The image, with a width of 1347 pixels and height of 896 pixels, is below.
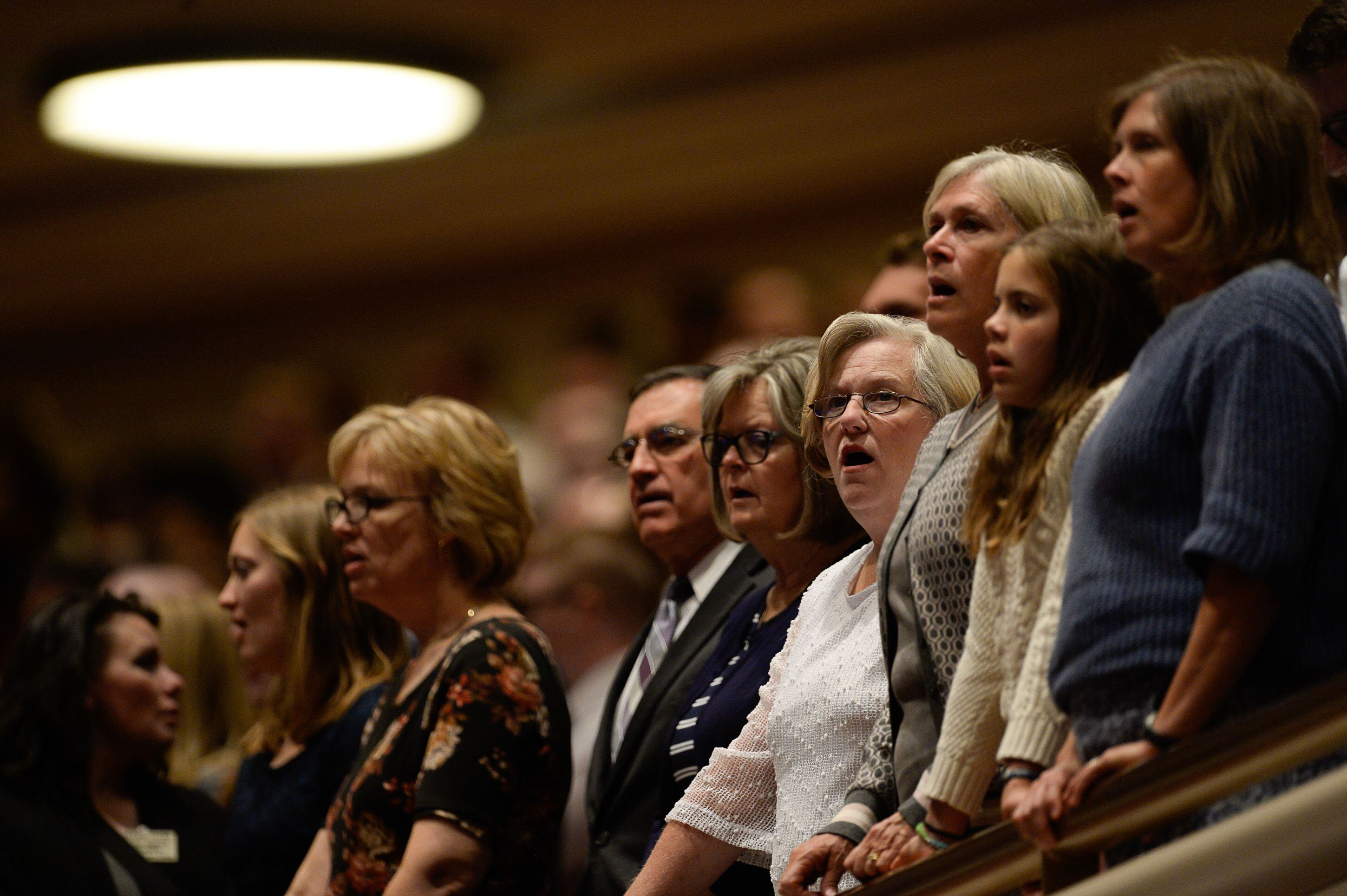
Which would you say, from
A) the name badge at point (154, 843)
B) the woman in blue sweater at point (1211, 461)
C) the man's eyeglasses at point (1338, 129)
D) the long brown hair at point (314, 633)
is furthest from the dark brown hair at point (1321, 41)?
the name badge at point (154, 843)

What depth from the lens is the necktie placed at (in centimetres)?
314

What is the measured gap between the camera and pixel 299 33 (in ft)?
20.5

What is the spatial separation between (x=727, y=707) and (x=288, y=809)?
1.19 meters

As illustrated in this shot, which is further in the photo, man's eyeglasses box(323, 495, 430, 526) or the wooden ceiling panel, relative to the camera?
the wooden ceiling panel

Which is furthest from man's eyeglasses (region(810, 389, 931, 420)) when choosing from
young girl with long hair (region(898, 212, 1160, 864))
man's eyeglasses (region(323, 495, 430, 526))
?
man's eyeglasses (region(323, 495, 430, 526))

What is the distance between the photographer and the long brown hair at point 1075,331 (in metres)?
1.84

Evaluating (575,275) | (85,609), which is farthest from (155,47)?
(85,609)

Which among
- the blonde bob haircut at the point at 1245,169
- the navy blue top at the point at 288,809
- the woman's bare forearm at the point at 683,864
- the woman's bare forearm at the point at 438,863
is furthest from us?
the navy blue top at the point at 288,809

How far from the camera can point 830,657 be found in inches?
94.7

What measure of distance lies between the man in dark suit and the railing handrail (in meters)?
1.22

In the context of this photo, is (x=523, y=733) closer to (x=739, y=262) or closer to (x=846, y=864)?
(x=846, y=864)

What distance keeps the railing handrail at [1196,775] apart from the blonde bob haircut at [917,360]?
2.78 ft

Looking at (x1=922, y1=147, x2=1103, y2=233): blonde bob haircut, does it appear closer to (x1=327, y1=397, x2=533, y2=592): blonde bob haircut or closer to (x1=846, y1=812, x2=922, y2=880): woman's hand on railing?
(x1=846, y1=812, x2=922, y2=880): woman's hand on railing

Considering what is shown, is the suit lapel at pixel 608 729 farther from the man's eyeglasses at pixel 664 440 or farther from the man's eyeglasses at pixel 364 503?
the man's eyeglasses at pixel 364 503
